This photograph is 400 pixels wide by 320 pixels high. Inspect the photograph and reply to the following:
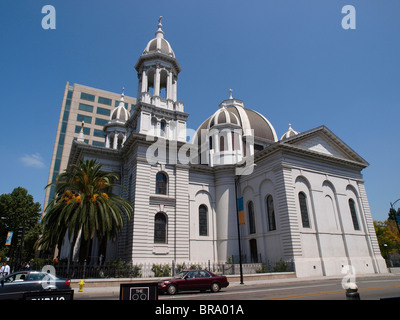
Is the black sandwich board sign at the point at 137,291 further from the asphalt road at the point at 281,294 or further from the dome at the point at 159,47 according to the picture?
the dome at the point at 159,47

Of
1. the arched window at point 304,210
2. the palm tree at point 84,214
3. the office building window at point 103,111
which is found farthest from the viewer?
the office building window at point 103,111

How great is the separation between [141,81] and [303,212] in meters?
24.6

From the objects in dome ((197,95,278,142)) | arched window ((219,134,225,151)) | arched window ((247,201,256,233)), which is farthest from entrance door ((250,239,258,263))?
dome ((197,95,278,142))

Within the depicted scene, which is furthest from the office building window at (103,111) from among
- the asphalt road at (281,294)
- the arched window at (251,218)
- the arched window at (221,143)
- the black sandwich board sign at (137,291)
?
the black sandwich board sign at (137,291)

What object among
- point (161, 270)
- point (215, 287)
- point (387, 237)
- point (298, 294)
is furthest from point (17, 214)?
point (387, 237)

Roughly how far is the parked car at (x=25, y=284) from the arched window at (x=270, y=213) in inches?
820

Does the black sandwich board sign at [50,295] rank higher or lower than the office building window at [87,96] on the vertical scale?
lower

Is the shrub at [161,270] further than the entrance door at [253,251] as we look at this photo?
No

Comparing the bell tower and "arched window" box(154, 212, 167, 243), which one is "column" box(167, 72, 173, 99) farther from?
"arched window" box(154, 212, 167, 243)

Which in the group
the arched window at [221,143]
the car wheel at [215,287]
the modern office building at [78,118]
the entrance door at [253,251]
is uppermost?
the modern office building at [78,118]

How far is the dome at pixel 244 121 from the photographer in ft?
131

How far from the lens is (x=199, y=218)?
105 feet
